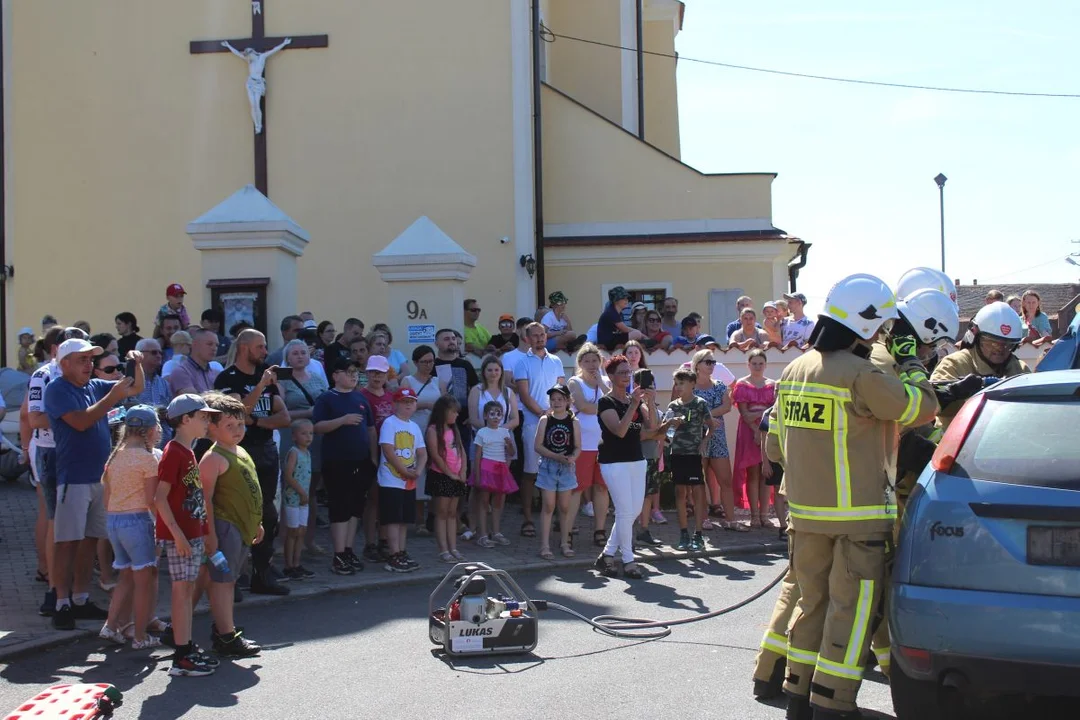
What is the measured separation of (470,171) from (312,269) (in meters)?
3.14

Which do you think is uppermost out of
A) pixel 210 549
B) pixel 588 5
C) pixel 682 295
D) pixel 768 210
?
pixel 588 5

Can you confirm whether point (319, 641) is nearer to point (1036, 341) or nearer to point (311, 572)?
point (311, 572)

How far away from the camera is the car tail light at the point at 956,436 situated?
4992 mm

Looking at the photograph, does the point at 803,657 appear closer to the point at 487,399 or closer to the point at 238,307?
the point at 487,399

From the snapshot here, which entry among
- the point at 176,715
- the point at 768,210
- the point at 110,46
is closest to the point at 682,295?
the point at 768,210

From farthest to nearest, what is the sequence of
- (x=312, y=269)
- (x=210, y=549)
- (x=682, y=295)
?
(x=682, y=295)
(x=312, y=269)
(x=210, y=549)

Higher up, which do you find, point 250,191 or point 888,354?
point 250,191

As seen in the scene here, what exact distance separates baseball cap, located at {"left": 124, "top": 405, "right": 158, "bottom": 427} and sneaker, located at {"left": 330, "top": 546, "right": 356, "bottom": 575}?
272 centimetres

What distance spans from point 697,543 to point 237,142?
1258cm

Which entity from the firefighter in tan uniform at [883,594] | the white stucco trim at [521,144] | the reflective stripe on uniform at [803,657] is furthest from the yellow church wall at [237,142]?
the reflective stripe on uniform at [803,657]

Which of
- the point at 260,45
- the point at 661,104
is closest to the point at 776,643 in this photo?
the point at 260,45

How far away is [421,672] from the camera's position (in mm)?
6816

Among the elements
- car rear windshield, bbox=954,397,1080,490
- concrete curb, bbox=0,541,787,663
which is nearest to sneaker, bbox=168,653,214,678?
concrete curb, bbox=0,541,787,663

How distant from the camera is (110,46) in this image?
66.2ft
